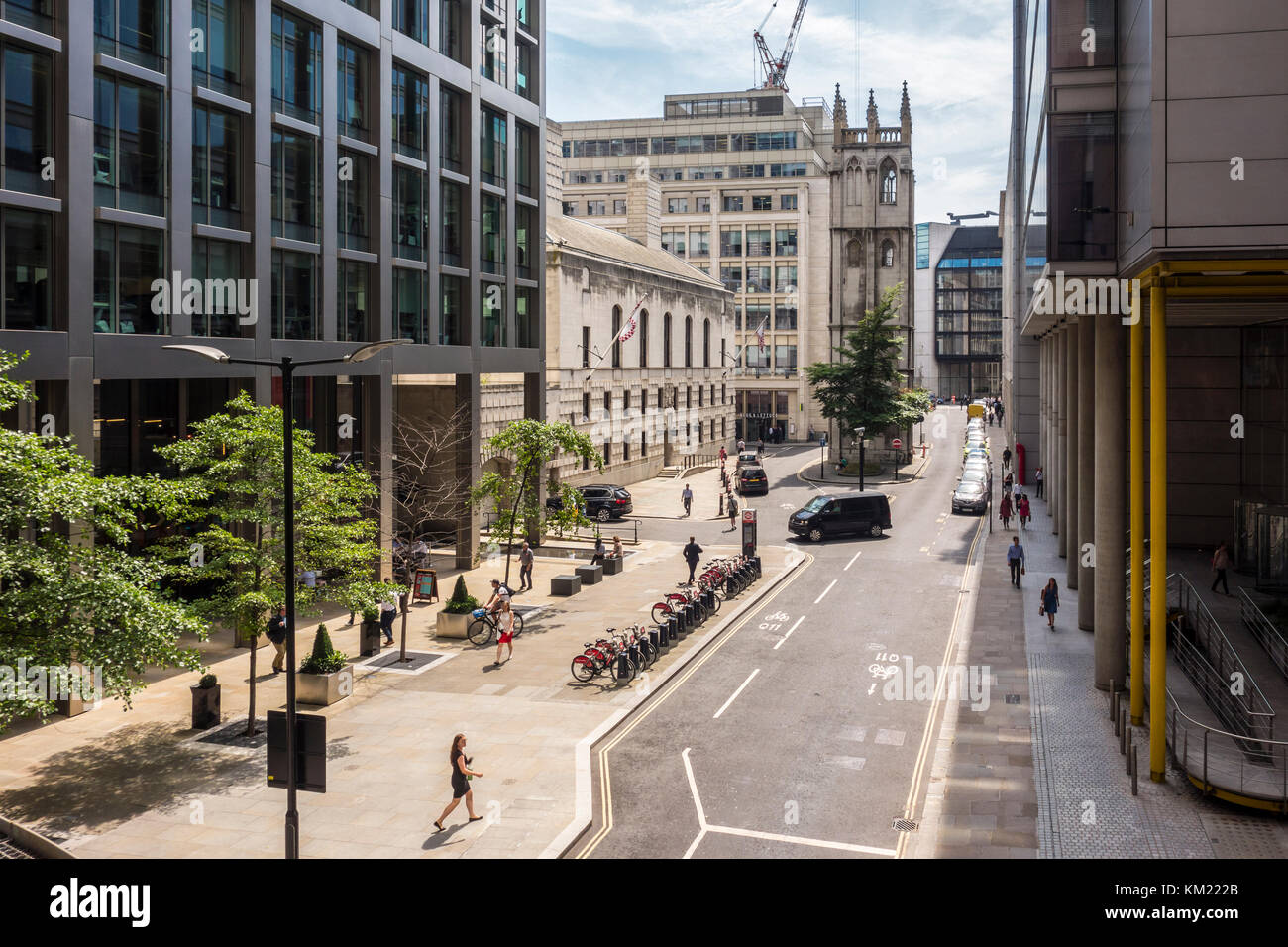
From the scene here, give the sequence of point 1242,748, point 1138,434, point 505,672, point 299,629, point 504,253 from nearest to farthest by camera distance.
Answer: point 1242,748, point 1138,434, point 505,672, point 299,629, point 504,253

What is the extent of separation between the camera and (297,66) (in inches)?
1191

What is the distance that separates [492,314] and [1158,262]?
27571 millimetres

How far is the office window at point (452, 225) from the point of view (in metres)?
37.6

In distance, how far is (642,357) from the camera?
69000 mm

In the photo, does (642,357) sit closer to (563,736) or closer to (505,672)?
(505,672)

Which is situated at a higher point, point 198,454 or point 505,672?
point 198,454

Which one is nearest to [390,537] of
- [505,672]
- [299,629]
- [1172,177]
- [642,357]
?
[299,629]

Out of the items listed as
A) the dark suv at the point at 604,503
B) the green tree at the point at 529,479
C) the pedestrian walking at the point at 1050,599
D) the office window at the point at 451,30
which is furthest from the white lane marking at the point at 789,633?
the office window at the point at 451,30

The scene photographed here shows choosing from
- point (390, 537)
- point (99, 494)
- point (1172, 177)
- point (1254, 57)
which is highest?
point (1254, 57)

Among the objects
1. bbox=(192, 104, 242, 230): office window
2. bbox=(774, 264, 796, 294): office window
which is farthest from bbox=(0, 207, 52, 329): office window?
bbox=(774, 264, 796, 294): office window

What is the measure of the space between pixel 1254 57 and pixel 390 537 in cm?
2545

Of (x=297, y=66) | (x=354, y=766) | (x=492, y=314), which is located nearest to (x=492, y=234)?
(x=492, y=314)

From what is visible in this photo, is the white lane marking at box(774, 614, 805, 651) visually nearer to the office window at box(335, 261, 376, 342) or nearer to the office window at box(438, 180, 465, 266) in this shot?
the office window at box(335, 261, 376, 342)
